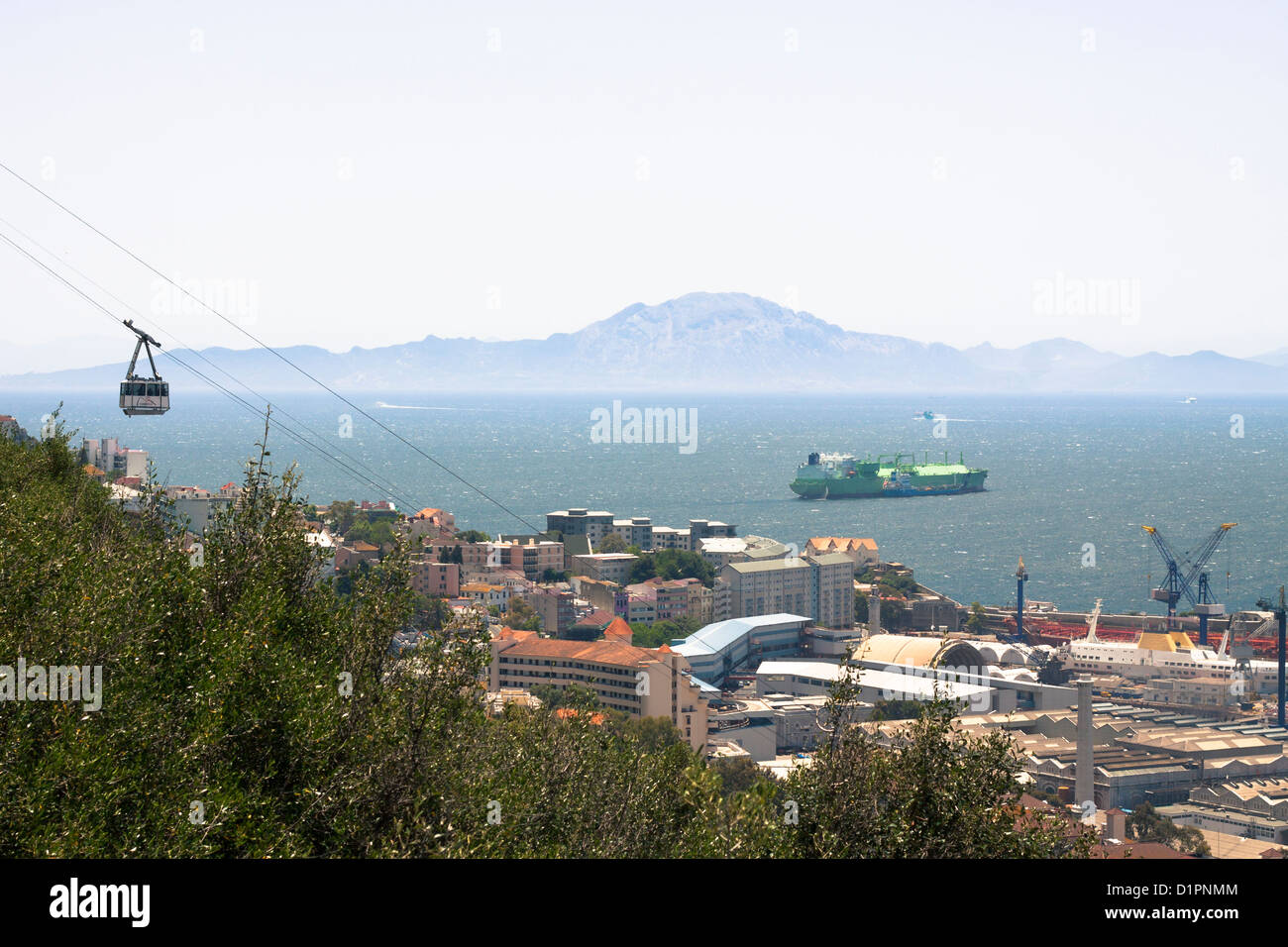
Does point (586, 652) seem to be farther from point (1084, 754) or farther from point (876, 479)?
point (876, 479)

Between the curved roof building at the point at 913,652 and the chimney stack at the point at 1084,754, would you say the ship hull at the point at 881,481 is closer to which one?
the curved roof building at the point at 913,652

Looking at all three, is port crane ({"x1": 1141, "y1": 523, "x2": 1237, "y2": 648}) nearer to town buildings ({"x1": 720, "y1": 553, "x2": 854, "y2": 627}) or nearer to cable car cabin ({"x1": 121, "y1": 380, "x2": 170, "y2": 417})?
town buildings ({"x1": 720, "y1": 553, "x2": 854, "y2": 627})

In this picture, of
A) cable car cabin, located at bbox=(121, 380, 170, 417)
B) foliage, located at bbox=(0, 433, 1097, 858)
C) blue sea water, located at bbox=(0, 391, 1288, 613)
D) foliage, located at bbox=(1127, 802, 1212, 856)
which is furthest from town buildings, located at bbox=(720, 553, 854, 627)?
foliage, located at bbox=(0, 433, 1097, 858)

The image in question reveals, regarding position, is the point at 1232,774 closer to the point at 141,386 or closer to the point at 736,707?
the point at 736,707

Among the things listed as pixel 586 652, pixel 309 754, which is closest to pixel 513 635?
pixel 586 652

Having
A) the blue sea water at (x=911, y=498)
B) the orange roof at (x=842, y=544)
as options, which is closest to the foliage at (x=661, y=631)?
the blue sea water at (x=911, y=498)
